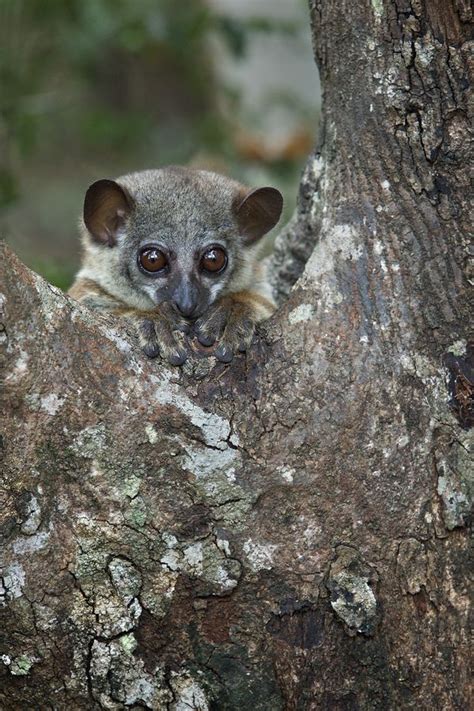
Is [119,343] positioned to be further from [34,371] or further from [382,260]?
[382,260]

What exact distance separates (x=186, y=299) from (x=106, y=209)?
2.27 feet

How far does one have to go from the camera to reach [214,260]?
14.5 ft

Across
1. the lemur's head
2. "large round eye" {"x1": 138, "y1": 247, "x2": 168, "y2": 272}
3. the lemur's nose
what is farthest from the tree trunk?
"large round eye" {"x1": 138, "y1": 247, "x2": 168, "y2": 272}

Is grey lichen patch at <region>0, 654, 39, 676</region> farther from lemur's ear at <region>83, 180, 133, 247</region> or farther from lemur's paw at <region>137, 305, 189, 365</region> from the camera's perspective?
lemur's ear at <region>83, 180, 133, 247</region>

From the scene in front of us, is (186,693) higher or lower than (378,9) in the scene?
lower

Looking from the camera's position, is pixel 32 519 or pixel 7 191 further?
pixel 7 191

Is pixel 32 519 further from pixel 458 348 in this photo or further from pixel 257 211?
pixel 257 211

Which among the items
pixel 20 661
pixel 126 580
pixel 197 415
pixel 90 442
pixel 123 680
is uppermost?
pixel 197 415

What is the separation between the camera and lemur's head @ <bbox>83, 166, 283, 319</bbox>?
428 centimetres

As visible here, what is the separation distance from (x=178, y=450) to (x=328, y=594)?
66 centimetres

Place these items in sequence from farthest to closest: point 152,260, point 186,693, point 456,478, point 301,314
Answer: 1. point 152,260
2. point 301,314
3. point 456,478
4. point 186,693

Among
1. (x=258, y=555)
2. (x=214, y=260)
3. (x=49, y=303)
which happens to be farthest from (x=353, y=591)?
(x=214, y=260)

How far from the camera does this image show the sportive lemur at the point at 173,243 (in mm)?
4223

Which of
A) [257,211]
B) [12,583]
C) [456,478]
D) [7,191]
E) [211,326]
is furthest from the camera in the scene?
[7,191]
